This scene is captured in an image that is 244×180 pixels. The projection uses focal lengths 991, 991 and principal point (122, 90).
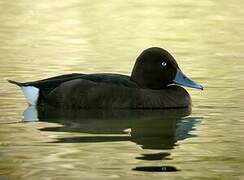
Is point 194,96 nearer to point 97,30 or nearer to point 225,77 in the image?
point 225,77

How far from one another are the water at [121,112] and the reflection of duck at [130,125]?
1cm

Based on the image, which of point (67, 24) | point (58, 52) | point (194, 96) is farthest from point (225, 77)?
point (67, 24)

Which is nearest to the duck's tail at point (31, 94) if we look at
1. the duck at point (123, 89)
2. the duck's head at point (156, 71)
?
the duck at point (123, 89)

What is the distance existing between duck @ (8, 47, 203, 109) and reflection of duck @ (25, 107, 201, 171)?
12 cm

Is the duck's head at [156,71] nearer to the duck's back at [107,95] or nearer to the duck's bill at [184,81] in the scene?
the duck's bill at [184,81]

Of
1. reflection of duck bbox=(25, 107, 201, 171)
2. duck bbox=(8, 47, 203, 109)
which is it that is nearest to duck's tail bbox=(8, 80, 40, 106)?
duck bbox=(8, 47, 203, 109)

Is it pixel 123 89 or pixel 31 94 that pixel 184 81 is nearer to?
pixel 123 89

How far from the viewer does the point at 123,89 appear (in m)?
10.7

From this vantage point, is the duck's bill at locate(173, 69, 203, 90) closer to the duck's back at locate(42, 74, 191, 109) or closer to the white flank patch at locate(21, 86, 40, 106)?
the duck's back at locate(42, 74, 191, 109)

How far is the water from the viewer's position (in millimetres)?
7617

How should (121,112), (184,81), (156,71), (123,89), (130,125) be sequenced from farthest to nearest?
(156,71)
(184,81)
(123,89)
(121,112)
(130,125)

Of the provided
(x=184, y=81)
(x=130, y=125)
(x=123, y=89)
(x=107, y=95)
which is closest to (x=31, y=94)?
(x=107, y=95)

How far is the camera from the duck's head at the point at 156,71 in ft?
36.7

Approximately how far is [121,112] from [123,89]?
0.27 metres
